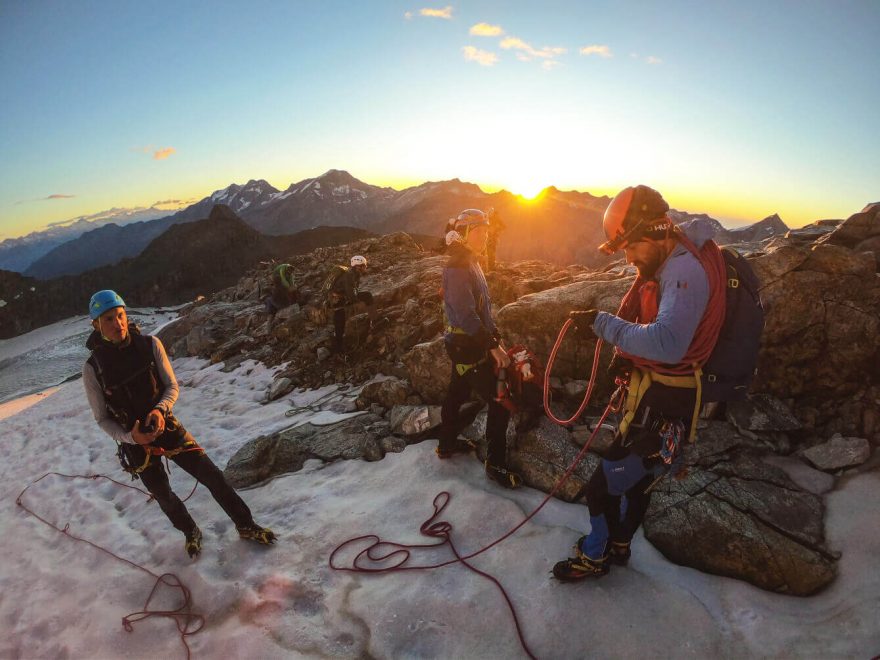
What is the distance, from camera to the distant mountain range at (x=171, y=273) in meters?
83.4

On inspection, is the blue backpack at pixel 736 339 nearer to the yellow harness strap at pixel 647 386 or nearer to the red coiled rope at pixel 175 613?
the yellow harness strap at pixel 647 386

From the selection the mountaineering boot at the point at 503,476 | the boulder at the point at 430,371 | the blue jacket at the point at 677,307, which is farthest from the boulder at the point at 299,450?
the blue jacket at the point at 677,307

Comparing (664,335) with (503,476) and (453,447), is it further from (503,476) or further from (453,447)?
(453,447)

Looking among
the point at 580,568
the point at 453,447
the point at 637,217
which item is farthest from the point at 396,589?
the point at 637,217

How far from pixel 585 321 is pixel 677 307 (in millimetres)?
771

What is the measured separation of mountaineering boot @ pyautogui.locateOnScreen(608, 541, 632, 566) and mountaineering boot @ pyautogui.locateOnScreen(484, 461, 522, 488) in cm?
158

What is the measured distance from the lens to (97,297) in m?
4.20

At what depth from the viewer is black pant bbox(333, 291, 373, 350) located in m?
11.4

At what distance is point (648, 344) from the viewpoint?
293 cm

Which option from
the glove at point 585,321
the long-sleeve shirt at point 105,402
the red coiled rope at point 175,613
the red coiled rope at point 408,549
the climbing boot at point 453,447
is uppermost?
the glove at point 585,321

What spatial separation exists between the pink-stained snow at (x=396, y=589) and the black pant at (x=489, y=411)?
1.51ft

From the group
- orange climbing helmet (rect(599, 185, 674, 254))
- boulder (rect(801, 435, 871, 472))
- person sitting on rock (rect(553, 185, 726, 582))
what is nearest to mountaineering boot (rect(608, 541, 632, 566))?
person sitting on rock (rect(553, 185, 726, 582))

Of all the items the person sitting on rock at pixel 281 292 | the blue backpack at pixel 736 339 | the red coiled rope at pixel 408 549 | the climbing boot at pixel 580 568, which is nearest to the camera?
the blue backpack at pixel 736 339

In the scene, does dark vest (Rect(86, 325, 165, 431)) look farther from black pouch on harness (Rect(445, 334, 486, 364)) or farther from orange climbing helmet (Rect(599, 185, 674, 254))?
orange climbing helmet (Rect(599, 185, 674, 254))
